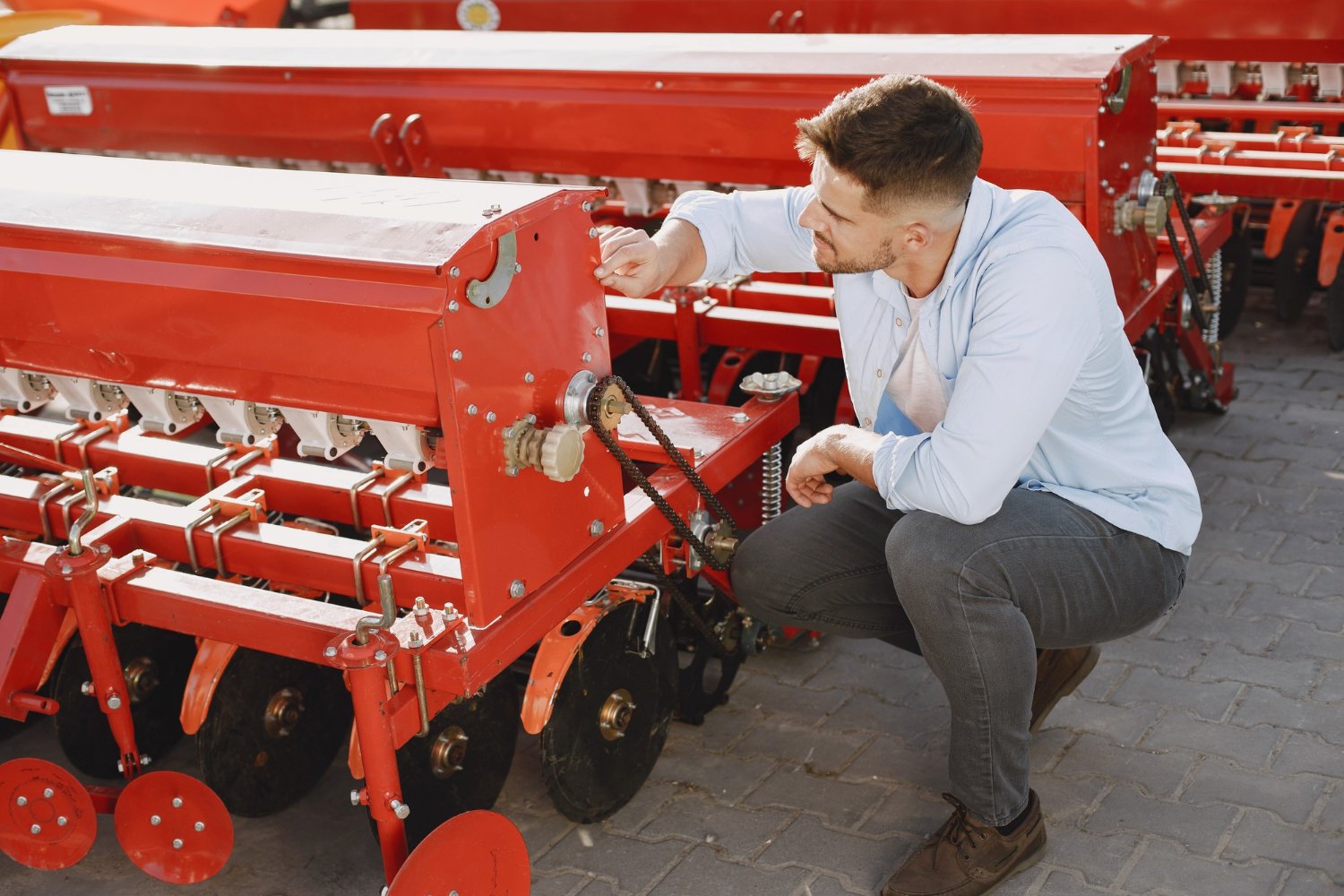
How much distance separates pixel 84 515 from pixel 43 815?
1.58 ft

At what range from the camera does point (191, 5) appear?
5570 mm

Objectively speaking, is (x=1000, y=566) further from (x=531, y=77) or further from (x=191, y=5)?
(x=191, y=5)

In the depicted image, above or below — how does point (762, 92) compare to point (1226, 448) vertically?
above

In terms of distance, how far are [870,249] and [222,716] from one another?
1.36 metres

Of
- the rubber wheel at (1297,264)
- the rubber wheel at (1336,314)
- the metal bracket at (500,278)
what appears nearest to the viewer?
the metal bracket at (500,278)

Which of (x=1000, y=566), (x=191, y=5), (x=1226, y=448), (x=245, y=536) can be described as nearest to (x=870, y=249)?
(x=1000, y=566)

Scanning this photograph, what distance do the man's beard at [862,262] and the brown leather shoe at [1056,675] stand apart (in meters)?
0.84

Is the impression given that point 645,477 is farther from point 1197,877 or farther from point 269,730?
point 1197,877

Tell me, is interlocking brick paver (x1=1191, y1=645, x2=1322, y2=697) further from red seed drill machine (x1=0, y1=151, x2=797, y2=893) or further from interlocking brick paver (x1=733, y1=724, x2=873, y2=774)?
red seed drill machine (x1=0, y1=151, x2=797, y2=893)

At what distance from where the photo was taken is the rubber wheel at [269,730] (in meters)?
2.43

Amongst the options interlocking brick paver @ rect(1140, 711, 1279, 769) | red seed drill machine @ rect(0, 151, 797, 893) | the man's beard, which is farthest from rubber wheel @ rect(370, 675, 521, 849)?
interlocking brick paver @ rect(1140, 711, 1279, 769)

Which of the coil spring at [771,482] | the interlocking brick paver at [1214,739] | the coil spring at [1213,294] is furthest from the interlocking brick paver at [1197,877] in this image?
the coil spring at [1213,294]

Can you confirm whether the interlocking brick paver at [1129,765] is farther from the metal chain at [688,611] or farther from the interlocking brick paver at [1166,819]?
the metal chain at [688,611]

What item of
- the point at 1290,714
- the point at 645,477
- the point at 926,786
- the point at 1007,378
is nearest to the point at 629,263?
the point at 645,477
